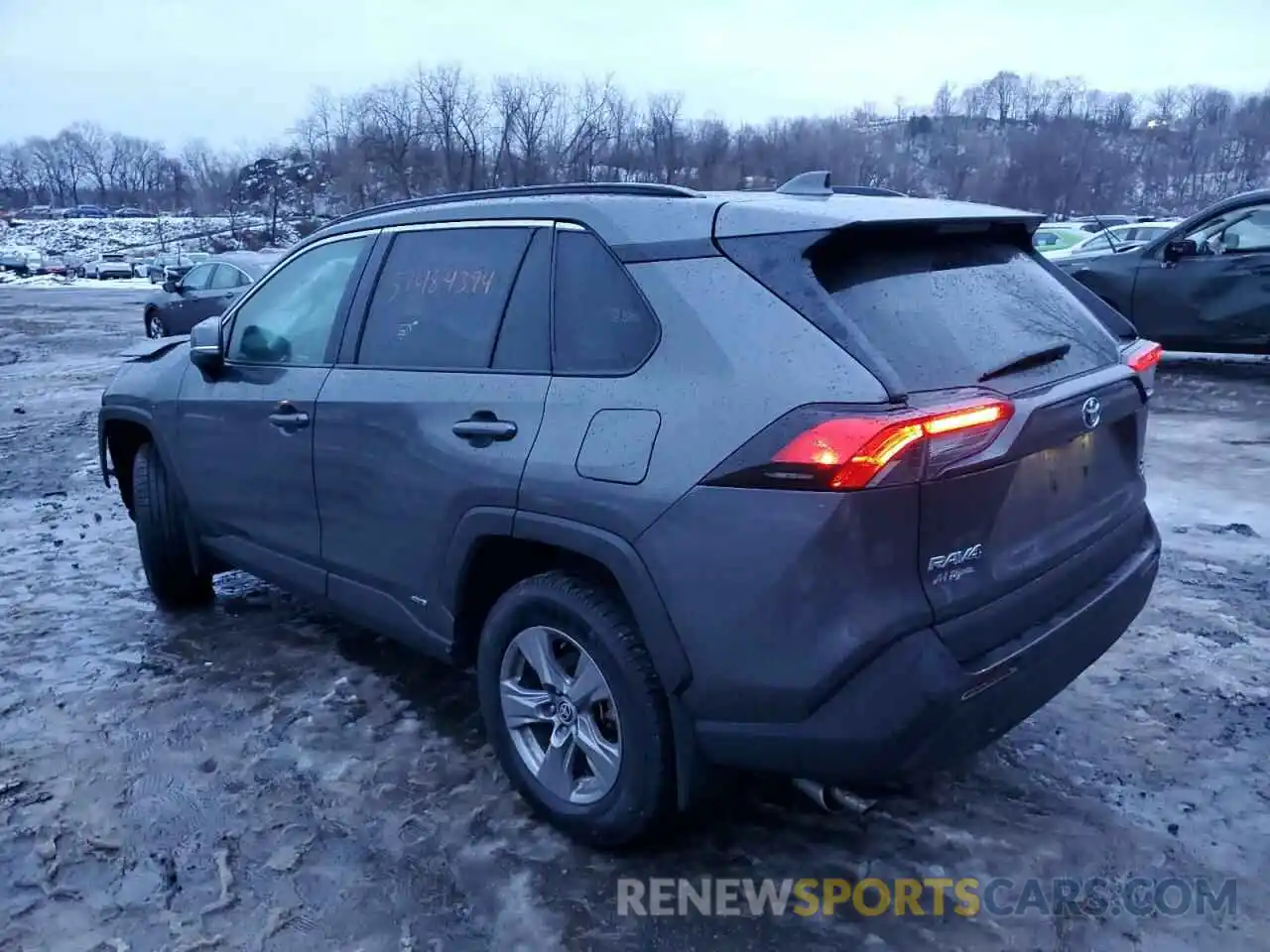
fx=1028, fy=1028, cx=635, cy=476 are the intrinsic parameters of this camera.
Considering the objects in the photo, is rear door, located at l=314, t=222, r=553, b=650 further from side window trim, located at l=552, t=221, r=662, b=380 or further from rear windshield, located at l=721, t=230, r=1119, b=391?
rear windshield, located at l=721, t=230, r=1119, b=391

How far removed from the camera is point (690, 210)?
108 inches

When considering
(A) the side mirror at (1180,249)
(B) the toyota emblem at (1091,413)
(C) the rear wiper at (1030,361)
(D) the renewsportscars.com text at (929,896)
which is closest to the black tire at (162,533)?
(D) the renewsportscars.com text at (929,896)

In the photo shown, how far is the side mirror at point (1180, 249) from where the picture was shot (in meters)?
10.5

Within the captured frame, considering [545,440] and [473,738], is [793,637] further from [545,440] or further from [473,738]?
[473,738]

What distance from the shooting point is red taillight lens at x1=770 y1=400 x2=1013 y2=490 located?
2.26 metres

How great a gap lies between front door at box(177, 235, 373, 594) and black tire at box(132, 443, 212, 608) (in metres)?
0.20

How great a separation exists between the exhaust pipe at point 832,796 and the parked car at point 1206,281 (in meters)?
8.78

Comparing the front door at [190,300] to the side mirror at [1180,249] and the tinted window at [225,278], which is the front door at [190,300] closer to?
the tinted window at [225,278]

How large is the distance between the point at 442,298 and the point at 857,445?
168cm

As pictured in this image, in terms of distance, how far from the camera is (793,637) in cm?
234

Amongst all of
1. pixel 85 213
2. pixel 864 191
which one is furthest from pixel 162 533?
pixel 85 213

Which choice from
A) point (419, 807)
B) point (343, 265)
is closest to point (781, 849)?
point (419, 807)

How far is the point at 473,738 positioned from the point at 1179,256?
32.2 feet

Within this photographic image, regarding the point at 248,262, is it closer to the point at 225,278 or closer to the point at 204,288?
the point at 225,278
